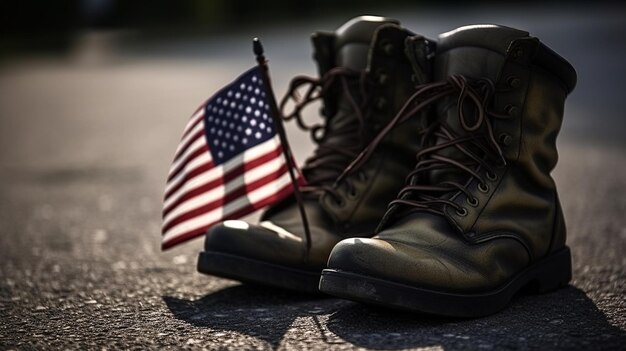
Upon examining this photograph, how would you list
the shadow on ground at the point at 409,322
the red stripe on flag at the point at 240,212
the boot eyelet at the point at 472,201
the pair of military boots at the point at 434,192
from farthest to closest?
the red stripe on flag at the point at 240,212
the boot eyelet at the point at 472,201
the pair of military boots at the point at 434,192
the shadow on ground at the point at 409,322

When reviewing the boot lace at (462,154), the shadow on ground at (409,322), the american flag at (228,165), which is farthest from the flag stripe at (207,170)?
the boot lace at (462,154)

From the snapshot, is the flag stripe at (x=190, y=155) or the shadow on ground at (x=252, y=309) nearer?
the shadow on ground at (x=252, y=309)

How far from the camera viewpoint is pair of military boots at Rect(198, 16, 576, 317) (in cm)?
194

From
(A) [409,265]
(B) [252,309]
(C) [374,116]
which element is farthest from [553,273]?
(B) [252,309]

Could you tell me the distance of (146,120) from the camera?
7293 mm

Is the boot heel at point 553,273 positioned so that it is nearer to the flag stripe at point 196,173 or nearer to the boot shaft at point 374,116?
the boot shaft at point 374,116

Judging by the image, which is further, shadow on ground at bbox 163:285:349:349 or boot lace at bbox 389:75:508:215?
boot lace at bbox 389:75:508:215

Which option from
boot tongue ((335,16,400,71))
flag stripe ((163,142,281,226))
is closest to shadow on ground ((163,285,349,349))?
flag stripe ((163,142,281,226))

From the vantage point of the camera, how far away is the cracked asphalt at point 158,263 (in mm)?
1900

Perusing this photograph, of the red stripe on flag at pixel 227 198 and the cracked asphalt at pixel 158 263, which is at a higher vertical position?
the red stripe on flag at pixel 227 198

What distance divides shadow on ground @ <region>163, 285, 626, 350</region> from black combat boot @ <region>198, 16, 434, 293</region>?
9 cm

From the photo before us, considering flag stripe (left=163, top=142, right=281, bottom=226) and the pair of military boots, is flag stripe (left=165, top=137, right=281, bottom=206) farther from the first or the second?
the pair of military boots

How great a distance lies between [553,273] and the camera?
223 centimetres

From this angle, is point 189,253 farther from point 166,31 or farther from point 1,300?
point 166,31
